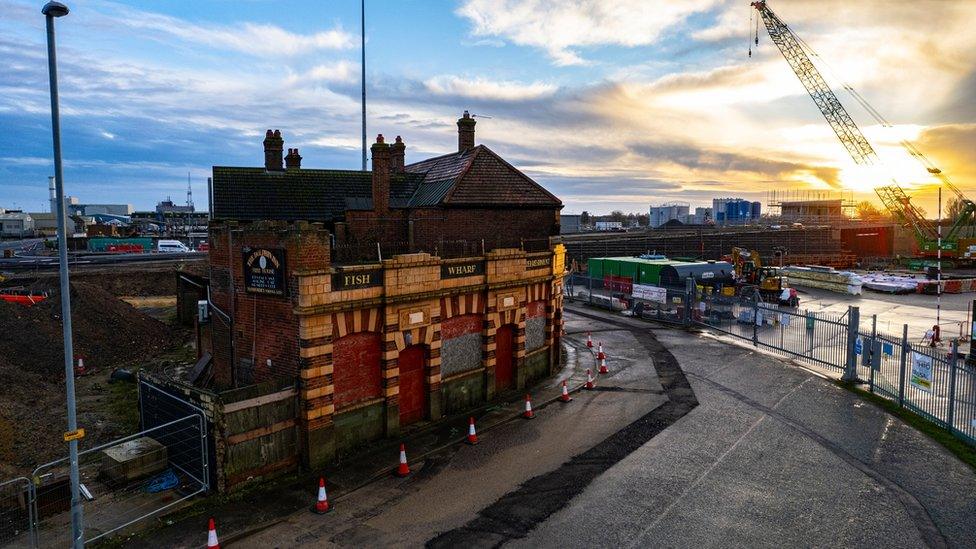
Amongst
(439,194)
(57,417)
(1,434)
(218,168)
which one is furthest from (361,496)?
(218,168)

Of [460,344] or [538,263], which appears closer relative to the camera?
[460,344]

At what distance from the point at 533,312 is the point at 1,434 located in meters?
18.2

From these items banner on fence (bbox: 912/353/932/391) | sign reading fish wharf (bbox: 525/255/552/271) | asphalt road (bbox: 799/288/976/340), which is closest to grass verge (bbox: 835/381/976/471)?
banner on fence (bbox: 912/353/932/391)

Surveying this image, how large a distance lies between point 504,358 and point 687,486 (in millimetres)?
9619

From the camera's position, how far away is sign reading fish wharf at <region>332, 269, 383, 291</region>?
50.8ft

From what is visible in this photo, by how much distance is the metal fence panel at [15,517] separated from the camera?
446 inches

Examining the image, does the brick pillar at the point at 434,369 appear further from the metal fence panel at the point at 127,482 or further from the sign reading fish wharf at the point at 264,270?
the metal fence panel at the point at 127,482

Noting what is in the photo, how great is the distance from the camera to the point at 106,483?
45.8 ft

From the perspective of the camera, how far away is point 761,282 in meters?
49.4

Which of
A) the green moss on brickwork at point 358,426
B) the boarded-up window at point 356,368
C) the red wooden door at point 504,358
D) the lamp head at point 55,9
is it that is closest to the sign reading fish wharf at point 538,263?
the red wooden door at point 504,358

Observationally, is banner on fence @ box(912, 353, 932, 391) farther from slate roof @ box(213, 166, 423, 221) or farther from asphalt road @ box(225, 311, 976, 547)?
slate roof @ box(213, 166, 423, 221)

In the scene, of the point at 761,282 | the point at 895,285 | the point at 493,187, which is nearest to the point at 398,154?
the point at 493,187

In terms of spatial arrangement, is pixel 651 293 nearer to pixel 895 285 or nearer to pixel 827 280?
pixel 827 280

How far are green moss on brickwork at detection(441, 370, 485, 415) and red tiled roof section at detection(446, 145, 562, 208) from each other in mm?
7896
